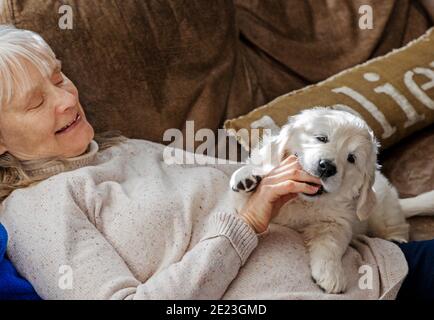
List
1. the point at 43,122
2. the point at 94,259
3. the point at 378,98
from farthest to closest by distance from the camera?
1. the point at 378,98
2. the point at 43,122
3. the point at 94,259

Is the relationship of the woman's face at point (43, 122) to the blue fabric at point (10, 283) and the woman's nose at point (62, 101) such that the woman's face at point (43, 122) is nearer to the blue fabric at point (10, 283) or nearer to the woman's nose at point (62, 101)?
the woman's nose at point (62, 101)

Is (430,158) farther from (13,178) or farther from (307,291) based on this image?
(13,178)

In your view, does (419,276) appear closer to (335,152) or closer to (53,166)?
(335,152)

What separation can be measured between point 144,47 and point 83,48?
14cm

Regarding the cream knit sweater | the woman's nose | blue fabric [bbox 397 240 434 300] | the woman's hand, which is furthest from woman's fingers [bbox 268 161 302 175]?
the woman's nose

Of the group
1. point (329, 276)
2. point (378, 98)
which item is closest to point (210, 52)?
point (378, 98)

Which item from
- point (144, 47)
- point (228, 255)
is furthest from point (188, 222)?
point (144, 47)

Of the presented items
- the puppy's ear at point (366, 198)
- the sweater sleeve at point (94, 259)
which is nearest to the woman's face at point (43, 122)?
the sweater sleeve at point (94, 259)

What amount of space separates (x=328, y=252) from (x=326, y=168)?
0.16 metres

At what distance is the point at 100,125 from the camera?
4.61 ft

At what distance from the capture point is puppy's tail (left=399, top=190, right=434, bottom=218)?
4.69 ft

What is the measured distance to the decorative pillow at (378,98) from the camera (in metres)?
1.52

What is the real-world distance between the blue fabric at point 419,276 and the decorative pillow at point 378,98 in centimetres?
40

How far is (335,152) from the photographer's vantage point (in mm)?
1144
